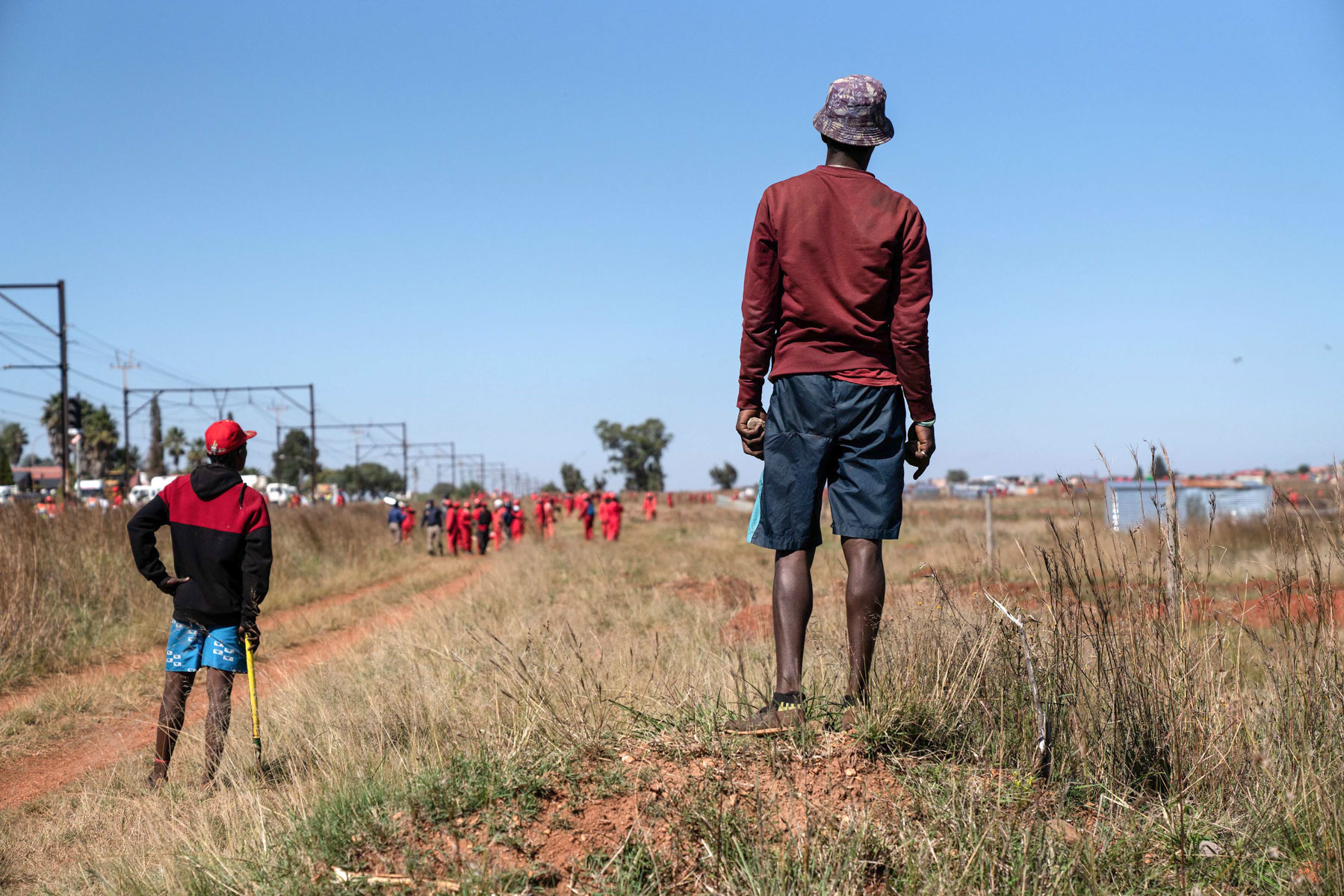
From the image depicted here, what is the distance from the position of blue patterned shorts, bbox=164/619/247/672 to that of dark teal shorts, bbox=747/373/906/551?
2.53 metres

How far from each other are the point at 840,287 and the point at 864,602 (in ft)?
3.45

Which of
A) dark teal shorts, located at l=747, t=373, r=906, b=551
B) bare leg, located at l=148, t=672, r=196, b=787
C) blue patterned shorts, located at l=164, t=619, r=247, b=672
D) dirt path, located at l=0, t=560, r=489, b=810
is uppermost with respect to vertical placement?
dark teal shorts, located at l=747, t=373, r=906, b=551

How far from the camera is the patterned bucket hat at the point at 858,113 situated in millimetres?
3527

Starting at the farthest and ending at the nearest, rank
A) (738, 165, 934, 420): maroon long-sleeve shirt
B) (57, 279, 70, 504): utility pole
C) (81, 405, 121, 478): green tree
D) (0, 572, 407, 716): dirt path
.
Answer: (81, 405, 121, 478): green tree < (57, 279, 70, 504): utility pole < (0, 572, 407, 716): dirt path < (738, 165, 934, 420): maroon long-sleeve shirt

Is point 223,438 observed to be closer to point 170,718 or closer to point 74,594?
point 170,718

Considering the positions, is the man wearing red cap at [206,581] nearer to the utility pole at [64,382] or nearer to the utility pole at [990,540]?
the utility pole at [990,540]

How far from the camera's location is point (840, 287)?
11.3ft

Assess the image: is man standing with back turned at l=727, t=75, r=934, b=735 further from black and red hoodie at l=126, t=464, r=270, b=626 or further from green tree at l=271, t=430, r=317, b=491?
green tree at l=271, t=430, r=317, b=491

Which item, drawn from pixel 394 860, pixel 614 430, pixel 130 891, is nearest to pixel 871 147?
pixel 394 860

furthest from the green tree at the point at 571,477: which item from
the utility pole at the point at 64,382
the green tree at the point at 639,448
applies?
the utility pole at the point at 64,382

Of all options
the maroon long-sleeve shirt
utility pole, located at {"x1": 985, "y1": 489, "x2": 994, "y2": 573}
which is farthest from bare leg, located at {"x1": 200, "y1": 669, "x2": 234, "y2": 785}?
utility pole, located at {"x1": 985, "y1": 489, "x2": 994, "y2": 573}

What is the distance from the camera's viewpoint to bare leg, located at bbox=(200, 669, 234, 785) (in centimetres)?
433

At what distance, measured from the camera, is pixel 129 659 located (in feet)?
27.3

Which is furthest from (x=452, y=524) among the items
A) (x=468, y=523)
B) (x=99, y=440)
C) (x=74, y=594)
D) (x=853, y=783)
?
(x=99, y=440)
